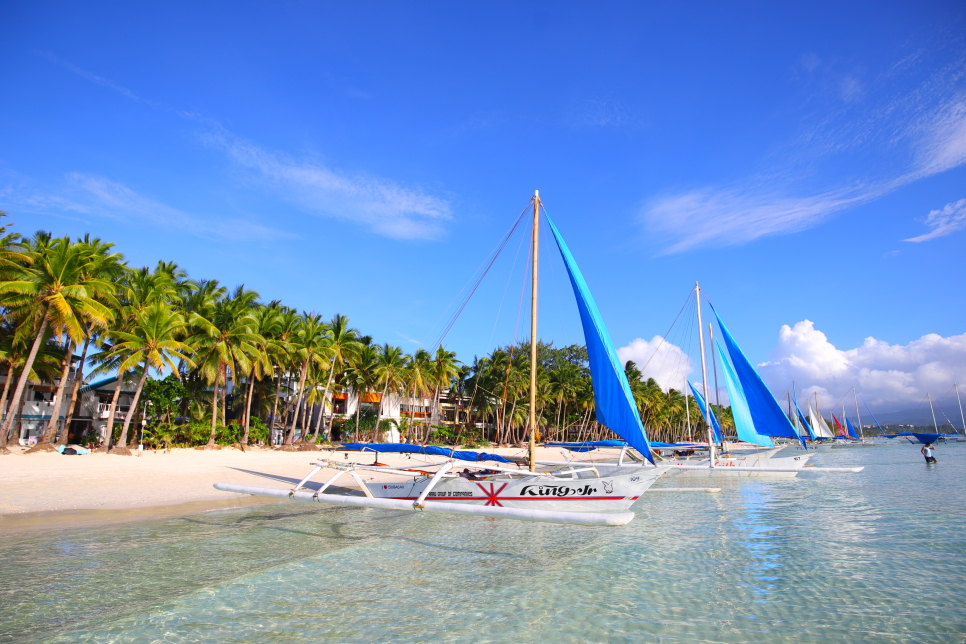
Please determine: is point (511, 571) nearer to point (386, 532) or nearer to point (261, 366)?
point (386, 532)

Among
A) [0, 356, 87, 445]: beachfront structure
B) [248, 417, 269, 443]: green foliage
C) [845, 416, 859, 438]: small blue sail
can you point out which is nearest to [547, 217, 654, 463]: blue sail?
[248, 417, 269, 443]: green foliage

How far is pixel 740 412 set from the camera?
95.0ft

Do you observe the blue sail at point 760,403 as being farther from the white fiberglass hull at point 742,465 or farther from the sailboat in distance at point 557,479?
the sailboat in distance at point 557,479

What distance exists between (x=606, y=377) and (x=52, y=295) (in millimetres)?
24278

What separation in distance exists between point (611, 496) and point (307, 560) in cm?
666

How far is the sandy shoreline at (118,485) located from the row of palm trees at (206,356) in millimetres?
4630

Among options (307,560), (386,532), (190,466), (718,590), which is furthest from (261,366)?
(718,590)

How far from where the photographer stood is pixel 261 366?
38.5 meters

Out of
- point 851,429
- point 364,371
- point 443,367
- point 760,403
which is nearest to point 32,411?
point 364,371

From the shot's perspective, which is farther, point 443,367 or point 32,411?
point 443,367

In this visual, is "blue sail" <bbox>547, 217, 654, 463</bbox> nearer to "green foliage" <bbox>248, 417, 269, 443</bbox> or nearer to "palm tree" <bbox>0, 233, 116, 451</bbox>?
"palm tree" <bbox>0, 233, 116, 451</bbox>

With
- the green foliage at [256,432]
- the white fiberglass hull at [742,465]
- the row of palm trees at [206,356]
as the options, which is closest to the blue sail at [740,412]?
the white fiberglass hull at [742,465]

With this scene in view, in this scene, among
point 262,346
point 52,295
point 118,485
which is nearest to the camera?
point 118,485

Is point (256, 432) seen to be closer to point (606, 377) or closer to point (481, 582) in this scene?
point (606, 377)
